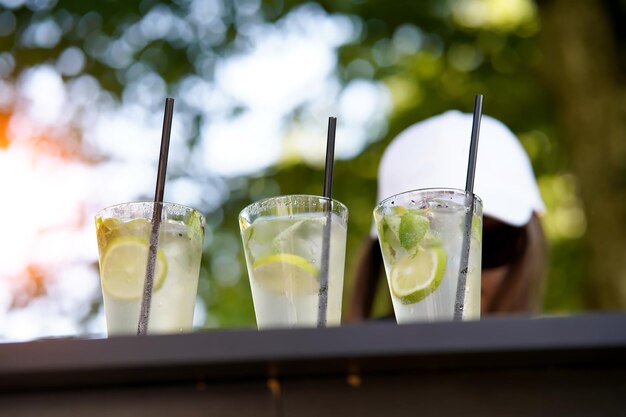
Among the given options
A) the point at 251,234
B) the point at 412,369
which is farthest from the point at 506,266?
the point at 412,369

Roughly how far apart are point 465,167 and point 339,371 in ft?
3.32

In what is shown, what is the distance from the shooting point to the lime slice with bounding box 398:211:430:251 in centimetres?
127

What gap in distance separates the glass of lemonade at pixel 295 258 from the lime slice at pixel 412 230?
0.11m

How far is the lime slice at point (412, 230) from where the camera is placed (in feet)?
4.17

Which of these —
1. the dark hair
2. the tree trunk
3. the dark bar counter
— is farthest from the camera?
the tree trunk

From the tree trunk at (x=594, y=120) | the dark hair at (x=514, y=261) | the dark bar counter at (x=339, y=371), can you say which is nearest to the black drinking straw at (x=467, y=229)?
the dark bar counter at (x=339, y=371)

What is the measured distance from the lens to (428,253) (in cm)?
127

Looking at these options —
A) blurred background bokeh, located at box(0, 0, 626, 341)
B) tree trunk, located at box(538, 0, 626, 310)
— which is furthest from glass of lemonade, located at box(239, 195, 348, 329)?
blurred background bokeh, located at box(0, 0, 626, 341)

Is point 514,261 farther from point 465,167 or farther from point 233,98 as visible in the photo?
point 233,98

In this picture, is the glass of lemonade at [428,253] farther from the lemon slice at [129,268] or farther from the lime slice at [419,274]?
the lemon slice at [129,268]

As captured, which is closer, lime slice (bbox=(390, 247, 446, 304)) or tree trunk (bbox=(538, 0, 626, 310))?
lime slice (bbox=(390, 247, 446, 304))

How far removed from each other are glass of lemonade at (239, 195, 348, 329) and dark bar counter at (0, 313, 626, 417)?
283 mm

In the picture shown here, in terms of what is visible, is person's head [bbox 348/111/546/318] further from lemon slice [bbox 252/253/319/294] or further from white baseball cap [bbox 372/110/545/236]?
lemon slice [bbox 252/253/319/294]

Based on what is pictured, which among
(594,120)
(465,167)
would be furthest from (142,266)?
(594,120)
